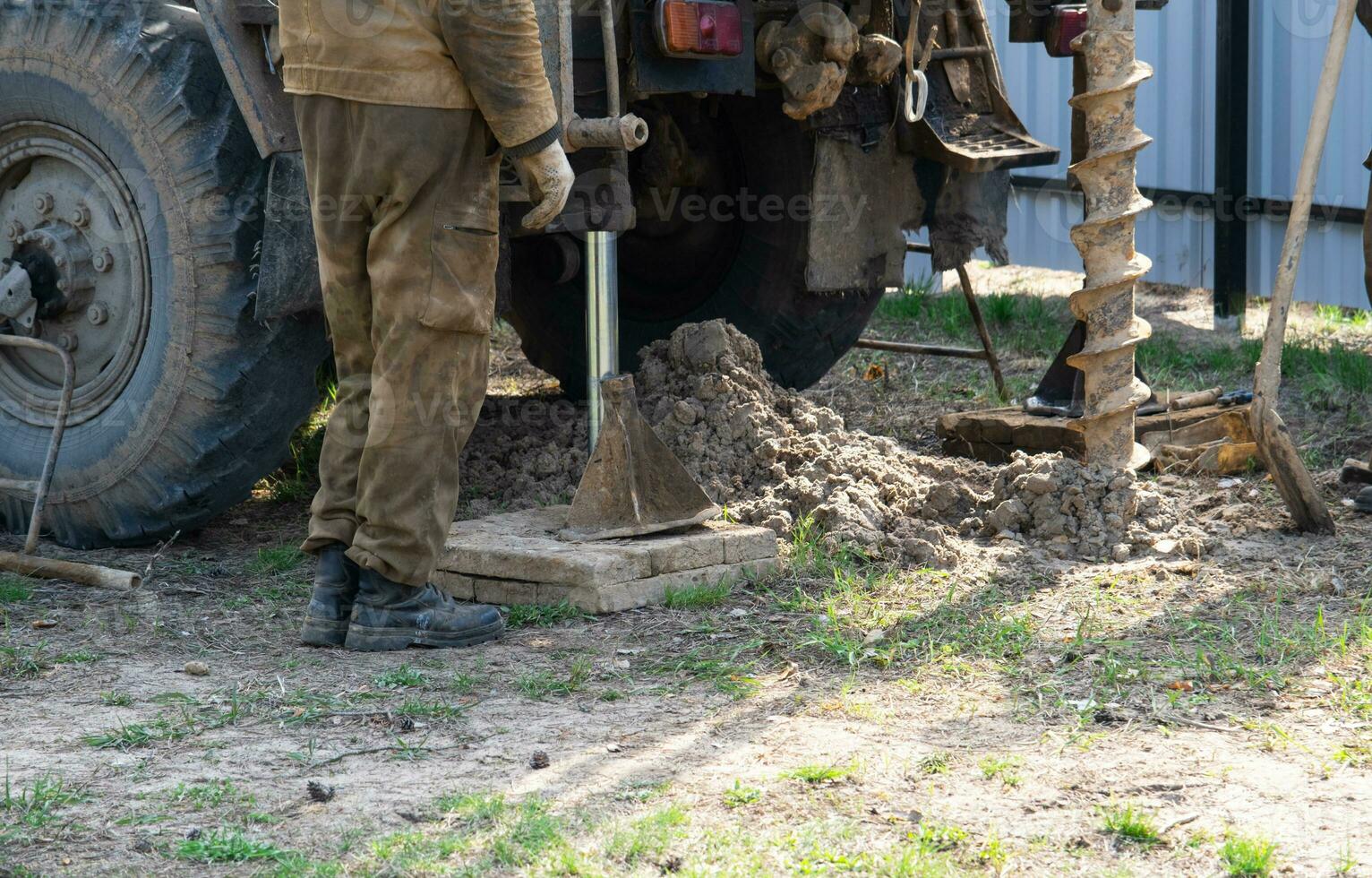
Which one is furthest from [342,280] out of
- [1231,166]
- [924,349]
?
[1231,166]

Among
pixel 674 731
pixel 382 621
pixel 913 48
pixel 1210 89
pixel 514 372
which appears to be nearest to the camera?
pixel 674 731

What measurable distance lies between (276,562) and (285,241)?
89 centimetres

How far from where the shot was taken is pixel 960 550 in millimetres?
3977

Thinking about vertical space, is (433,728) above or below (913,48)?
below

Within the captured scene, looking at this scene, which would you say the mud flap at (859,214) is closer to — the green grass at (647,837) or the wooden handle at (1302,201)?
the wooden handle at (1302,201)

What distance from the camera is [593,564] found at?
3564 millimetres

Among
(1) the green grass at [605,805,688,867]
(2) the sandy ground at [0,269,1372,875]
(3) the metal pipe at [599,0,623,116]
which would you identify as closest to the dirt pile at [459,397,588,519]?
(2) the sandy ground at [0,269,1372,875]

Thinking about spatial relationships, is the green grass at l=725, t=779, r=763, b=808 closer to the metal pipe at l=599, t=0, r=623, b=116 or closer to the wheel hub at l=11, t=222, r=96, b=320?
the metal pipe at l=599, t=0, r=623, b=116

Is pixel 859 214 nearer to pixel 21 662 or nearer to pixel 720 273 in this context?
pixel 720 273

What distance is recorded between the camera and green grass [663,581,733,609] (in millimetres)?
3645

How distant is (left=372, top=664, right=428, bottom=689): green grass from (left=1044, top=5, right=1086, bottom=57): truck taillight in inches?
111

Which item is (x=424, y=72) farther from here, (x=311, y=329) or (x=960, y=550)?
(x=960, y=550)

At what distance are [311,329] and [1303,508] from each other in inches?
101

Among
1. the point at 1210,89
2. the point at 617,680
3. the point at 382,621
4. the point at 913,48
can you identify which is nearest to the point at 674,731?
the point at 617,680
